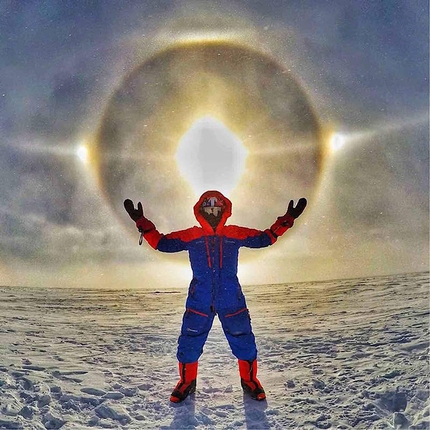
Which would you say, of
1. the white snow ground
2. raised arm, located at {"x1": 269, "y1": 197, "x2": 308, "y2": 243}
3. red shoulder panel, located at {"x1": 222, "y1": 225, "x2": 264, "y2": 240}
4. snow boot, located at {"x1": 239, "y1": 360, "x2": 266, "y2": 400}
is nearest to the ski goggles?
red shoulder panel, located at {"x1": 222, "y1": 225, "x2": 264, "y2": 240}

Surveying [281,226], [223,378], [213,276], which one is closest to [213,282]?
[213,276]

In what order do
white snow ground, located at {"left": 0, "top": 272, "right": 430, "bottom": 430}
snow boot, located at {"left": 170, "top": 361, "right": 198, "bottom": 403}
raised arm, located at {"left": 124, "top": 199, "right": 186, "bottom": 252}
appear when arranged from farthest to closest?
raised arm, located at {"left": 124, "top": 199, "right": 186, "bottom": 252} → snow boot, located at {"left": 170, "top": 361, "right": 198, "bottom": 403} → white snow ground, located at {"left": 0, "top": 272, "right": 430, "bottom": 430}

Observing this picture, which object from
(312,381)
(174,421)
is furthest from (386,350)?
(174,421)

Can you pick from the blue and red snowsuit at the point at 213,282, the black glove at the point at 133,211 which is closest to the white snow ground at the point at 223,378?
the blue and red snowsuit at the point at 213,282

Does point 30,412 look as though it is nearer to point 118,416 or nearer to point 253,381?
point 118,416

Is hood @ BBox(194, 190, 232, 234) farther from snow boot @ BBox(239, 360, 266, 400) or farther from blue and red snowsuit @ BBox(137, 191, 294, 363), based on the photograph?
snow boot @ BBox(239, 360, 266, 400)

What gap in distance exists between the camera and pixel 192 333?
14.3ft

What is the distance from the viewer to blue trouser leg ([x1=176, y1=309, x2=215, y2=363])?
4.37 m

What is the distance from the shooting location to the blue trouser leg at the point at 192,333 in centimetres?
437

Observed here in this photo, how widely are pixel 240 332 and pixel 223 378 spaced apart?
1.19 meters

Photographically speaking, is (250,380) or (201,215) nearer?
(250,380)

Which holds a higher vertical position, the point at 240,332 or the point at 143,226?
the point at 143,226

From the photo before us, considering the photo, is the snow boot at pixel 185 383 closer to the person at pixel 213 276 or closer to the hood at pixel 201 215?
the person at pixel 213 276

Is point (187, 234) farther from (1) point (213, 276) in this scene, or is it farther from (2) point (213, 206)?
(1) point (213, 276)
